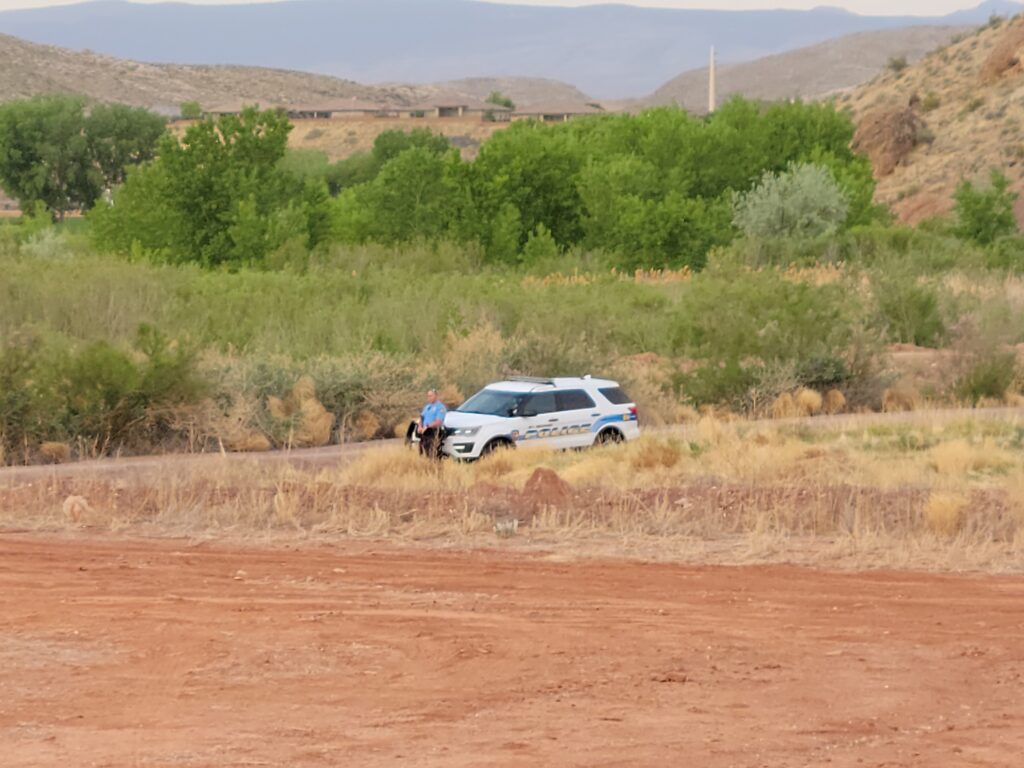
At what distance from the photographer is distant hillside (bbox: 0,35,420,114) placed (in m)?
142

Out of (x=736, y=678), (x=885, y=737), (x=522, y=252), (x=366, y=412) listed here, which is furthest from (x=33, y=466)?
(x=522, y=252)

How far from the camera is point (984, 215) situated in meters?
61.6

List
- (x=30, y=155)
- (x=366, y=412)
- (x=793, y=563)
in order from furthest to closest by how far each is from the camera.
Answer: (x=30, y=155) < (x=366, y=412) < (x=793, y=563)

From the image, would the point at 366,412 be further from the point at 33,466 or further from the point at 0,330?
the point at 0,330

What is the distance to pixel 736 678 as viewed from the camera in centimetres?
1037

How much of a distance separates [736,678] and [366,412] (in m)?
17.8

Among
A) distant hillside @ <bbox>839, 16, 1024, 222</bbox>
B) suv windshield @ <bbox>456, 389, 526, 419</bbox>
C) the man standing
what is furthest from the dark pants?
distant hillside @ <bbox>839, 16, 1024, 222</bbox>

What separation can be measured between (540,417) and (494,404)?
69 cm

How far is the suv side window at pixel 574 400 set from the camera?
23.9 m

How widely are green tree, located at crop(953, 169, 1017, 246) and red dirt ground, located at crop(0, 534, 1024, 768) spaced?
50.0m

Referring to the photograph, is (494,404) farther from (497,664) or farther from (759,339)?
(497,664)

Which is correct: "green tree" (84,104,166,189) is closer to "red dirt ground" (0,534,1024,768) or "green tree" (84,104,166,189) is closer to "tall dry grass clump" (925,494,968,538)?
Result: "tall dry grass clump" (925,494,968,538)

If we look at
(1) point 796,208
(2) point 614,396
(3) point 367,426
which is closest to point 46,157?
(1) point 796,208

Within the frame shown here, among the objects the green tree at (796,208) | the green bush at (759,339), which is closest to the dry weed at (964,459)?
the green bush at (759,339)
